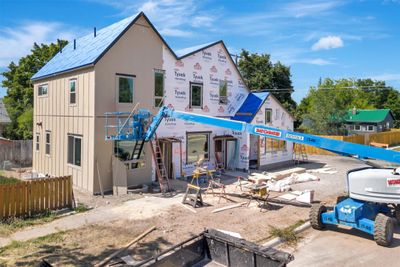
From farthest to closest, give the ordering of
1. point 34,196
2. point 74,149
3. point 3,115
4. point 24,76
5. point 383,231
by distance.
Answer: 1. point 24,76
2. point 3,115
3. point 74,149
4. point 34,196
5. point 383,231

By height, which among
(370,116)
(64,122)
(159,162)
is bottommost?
(159,162)

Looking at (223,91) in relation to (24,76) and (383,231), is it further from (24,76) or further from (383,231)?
(24,76)

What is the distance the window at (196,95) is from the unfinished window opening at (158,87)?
7.47ft

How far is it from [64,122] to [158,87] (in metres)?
5.21

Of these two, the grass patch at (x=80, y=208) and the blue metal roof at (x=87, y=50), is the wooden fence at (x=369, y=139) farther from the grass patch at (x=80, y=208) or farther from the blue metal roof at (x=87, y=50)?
the grass patch at (x=80, y=208)

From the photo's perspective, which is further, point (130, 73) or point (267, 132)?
point (130, 73)

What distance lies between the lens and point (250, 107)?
21.7 metres

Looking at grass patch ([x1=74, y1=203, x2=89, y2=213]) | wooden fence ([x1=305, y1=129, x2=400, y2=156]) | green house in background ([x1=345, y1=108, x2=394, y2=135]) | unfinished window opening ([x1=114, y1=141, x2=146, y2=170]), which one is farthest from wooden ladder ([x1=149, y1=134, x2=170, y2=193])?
→ green house in background ([x1=345, y1=108, x2=394, y2=135])

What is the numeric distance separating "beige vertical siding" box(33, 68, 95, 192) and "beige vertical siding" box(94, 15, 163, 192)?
1.21 feet

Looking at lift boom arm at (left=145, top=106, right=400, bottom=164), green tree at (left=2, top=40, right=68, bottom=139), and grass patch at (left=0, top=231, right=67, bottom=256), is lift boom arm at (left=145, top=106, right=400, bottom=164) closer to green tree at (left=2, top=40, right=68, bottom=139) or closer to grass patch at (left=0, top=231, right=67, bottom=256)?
grass patch at (left=0, top=231, right=67, bottom=256)

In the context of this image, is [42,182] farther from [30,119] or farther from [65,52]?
[30,119]

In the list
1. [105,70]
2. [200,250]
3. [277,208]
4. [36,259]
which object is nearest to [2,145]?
[105,70]

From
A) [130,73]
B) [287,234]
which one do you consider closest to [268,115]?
[130,73]

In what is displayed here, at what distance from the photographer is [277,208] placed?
1285 centimetres
